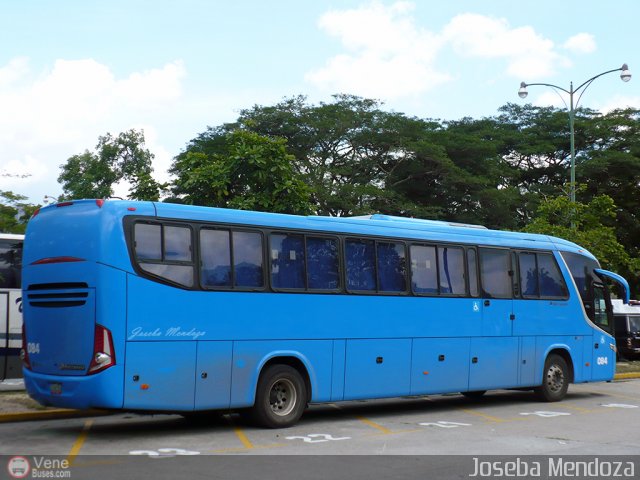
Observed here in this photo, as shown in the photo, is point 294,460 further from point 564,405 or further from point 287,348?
point 564,405

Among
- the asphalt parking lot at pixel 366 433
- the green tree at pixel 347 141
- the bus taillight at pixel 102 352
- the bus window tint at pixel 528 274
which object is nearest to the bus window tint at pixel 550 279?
the bus window tint at pixel 528 274

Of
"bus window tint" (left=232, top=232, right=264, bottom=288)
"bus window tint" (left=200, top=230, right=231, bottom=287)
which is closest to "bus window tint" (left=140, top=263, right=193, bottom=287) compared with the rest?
"bus window tint" (left=200, top=230, right=231, bottom=287)

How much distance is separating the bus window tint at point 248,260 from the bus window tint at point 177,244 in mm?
826

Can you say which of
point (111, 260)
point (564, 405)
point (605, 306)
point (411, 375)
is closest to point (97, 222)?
point (111, 260)

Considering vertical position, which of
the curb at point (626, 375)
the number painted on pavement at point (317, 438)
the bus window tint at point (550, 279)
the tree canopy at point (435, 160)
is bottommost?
the number painted on pavement at point (317, 438)

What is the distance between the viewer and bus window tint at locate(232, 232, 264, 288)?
13133 millimetres

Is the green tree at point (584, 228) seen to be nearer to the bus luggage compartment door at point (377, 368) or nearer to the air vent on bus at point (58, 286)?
the bus luggage compartment door at point (377, 368)

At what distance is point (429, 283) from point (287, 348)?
351 cm

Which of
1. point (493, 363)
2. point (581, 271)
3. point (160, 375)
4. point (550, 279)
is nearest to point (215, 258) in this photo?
point (160, 375)

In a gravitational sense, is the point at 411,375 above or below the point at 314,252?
below

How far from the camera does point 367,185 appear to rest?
1718 inches

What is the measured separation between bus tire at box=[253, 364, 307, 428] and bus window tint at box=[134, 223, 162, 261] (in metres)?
2.54

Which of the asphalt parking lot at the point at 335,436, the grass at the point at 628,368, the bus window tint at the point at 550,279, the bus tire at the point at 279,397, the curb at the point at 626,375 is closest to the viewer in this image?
the asphalt parking lot at the point at 335,436

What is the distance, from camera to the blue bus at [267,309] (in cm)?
1180
